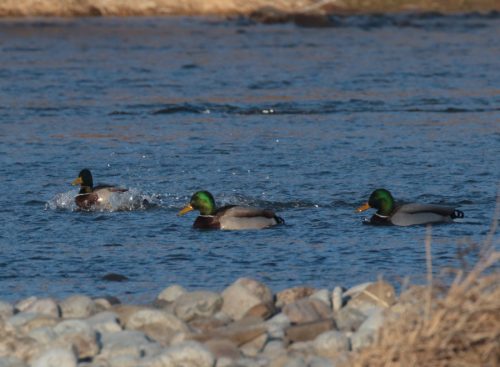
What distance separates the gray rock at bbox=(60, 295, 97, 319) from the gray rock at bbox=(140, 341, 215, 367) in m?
1.27

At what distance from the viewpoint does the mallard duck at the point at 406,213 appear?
12.7 metres

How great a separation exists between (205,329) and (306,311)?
58 centimetres

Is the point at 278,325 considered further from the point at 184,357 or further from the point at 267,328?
the point at 184,357

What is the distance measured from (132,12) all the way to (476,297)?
36124 mm

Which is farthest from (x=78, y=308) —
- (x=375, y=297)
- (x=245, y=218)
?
(x=245, y=218)

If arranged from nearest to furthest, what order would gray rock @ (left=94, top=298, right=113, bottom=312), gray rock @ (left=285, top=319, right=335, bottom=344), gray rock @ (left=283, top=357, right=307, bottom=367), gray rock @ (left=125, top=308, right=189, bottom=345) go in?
gray rock @ (left=283, top=357, right=307, bottom=367), gray rock @ (left=285, top=319, right=335, bottom=344), gray rock @ (left=125, top=308, right=189, bottom=345), gray rock @ (left=94, top=298, right=113, bottom=312)

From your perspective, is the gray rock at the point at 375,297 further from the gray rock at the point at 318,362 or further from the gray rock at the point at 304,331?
the gray rock at the point at 318,362

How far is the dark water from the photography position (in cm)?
1106

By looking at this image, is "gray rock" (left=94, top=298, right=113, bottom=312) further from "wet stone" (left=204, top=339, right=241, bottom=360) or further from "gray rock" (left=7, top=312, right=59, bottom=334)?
"wet stone" (left=204, top=339, right=241, bottom=360)

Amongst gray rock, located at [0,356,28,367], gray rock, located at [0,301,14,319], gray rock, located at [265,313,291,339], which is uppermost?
gray rock, located at [0,301,14,319]

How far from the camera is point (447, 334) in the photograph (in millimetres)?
6336

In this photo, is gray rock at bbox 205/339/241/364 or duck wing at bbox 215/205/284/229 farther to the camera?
duck wing at bbox 215/205/284/229

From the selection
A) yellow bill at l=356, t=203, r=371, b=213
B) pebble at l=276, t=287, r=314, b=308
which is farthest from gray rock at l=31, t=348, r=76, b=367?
yellow bill at l=356, t=203, r=371, b=213

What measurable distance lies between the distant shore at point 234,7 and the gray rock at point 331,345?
110 feet
